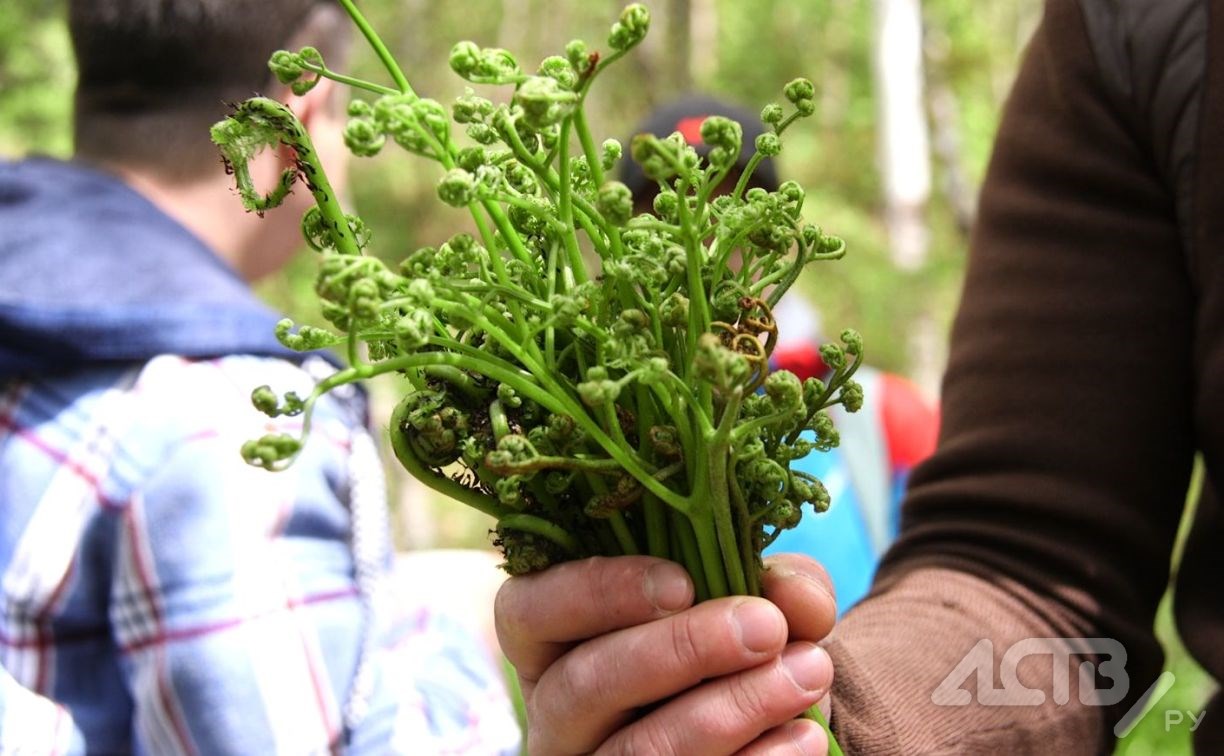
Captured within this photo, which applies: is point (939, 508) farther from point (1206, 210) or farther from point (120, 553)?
point (120, 553)

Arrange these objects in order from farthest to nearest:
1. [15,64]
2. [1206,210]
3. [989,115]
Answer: [989,115] → [15,64] → [1206,210]

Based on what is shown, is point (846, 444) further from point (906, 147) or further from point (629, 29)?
point (906, 147)

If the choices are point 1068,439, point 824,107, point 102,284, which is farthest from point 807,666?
point 824,107

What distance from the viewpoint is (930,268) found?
7.19 meters

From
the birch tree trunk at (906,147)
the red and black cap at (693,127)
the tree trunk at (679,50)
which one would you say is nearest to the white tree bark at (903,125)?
the birch tree trunk at (906,147)

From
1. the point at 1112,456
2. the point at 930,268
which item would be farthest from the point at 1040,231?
the point at 930,268

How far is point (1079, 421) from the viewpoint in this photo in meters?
1.31

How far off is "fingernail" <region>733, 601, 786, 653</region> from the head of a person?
5.56 feet

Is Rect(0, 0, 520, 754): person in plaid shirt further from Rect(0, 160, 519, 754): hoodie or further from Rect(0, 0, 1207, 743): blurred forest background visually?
Rect(0, 0, 1207, 743): blurred forest background

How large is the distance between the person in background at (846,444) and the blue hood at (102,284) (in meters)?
1.14

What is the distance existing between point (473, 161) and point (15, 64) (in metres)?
8.74

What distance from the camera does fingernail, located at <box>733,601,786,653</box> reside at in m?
0.82

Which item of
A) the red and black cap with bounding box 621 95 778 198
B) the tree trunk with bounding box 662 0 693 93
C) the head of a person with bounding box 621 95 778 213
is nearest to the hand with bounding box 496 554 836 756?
the head of a person with bounding box 621 95 778 213

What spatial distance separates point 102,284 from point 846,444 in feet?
5.82
